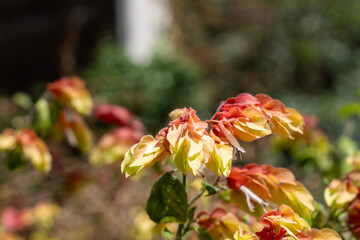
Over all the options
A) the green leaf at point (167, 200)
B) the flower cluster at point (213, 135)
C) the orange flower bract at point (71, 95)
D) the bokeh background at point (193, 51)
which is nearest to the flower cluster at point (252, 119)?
the flower cluster at point (213, 135)

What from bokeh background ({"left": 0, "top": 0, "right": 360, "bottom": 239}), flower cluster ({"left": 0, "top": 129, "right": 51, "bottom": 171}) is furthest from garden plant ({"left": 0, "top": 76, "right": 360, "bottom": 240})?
bokeh background ({"left": 0, "top": 0, "right": 360, "bottom": 239})

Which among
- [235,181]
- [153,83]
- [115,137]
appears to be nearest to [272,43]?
[153,83]

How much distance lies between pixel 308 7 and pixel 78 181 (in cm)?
515

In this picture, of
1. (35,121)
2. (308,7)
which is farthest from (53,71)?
(35,121)

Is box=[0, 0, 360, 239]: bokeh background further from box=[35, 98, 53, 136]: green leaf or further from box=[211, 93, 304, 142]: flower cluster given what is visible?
box=[211, 93, 304, 142]: flower cluster

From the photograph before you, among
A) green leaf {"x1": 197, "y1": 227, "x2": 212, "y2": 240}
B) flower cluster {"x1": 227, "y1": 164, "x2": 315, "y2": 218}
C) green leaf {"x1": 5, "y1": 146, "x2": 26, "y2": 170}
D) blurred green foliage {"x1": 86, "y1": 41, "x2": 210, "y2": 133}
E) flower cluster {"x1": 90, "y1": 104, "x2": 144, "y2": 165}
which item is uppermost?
flower cluster {"x1": 227, "y1": 164, "x2": 315, "y2": 218}

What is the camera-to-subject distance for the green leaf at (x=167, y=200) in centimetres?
70

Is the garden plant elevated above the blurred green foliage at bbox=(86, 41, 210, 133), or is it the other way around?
the garden plant

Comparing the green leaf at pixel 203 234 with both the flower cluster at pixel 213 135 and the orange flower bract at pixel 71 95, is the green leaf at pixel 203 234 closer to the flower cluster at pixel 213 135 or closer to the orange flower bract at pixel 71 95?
the flower cluster at pixel 213 135

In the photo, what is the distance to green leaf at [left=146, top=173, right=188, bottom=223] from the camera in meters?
0.70

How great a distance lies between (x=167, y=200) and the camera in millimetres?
700

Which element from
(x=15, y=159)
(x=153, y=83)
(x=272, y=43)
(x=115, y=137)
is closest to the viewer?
(x=15, y=159)

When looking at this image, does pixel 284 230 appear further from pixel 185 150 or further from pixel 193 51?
pixel 193 51

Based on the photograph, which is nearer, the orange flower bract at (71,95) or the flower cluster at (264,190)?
the flower cluster at (264,190)
